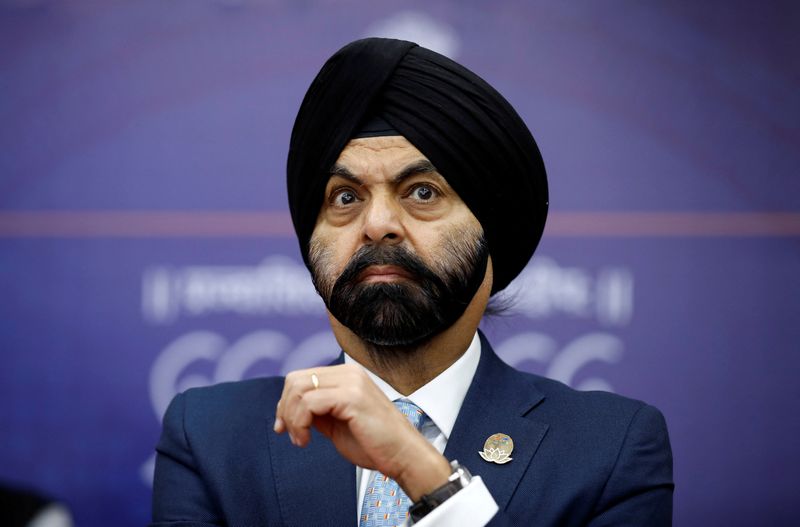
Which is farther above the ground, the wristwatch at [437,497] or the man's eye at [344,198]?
the man's eye at [344,198]

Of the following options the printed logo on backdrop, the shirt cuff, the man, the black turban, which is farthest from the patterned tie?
the printed logo on backdrop

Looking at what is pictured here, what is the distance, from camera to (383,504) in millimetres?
2260

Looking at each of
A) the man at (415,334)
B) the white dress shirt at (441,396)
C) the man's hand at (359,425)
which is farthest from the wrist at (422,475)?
the white dress shirt at (441,396)

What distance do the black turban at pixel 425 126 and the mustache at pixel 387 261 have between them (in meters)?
0.17

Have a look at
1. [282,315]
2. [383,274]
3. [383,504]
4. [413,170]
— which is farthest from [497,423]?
[282,315]

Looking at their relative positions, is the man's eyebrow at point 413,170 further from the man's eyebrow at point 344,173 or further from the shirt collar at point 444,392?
the shirt collar at point 444,392

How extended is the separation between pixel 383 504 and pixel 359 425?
352mm

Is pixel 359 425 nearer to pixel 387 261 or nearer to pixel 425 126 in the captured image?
pixel 387 261

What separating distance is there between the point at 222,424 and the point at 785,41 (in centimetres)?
214

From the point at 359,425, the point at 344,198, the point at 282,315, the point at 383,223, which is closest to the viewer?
the point at 359,425

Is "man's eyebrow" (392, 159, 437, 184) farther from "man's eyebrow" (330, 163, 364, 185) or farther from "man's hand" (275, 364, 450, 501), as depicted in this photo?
"man's hand" (275, 364, 450, 501)

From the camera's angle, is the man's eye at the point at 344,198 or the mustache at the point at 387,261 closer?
the mustache at the point at 387,261

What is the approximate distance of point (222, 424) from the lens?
244cm

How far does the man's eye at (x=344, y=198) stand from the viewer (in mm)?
2328
